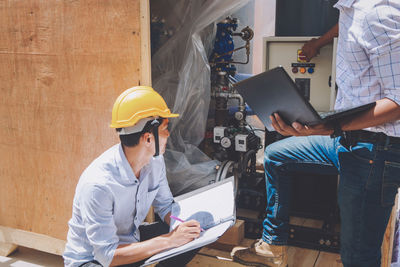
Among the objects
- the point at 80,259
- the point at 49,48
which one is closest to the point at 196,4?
the point at 49,48

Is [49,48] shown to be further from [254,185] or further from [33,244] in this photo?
[254,185]

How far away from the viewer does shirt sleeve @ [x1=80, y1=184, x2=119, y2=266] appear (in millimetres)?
1704

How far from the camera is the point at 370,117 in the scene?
1516 mm

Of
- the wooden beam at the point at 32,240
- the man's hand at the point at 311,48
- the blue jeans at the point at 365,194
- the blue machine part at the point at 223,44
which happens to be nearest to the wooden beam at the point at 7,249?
the wooden beam at the point at 32,240

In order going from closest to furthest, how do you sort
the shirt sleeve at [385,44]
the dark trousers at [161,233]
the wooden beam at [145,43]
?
1. the shirt sleeve at [385,44]
2. the dark trousers at [161,233]
3. the wooden beam at [145,43]

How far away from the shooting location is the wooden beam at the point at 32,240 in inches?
105

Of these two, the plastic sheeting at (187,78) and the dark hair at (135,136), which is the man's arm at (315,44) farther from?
the dark hair at (135,136)

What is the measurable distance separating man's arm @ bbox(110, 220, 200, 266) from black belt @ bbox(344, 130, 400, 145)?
0.74 m

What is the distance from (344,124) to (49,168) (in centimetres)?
180

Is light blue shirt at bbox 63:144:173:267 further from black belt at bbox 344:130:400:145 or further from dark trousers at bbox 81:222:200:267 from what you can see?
black belt at bbox 344:130:400:145

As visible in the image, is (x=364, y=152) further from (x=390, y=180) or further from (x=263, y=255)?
(x=263, y=255)

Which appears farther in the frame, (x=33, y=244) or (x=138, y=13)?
(x=33, y=244)

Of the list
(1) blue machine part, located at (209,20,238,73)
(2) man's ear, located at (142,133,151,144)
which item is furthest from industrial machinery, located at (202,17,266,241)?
(2) man's ear, located at (142,133,151,144)

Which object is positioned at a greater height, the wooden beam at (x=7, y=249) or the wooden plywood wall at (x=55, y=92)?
the wooden plywood wall at (x=55, y=92)
